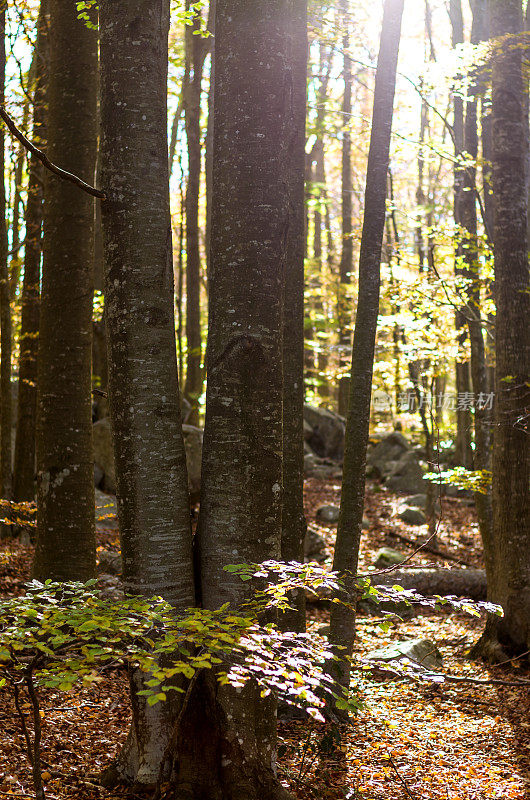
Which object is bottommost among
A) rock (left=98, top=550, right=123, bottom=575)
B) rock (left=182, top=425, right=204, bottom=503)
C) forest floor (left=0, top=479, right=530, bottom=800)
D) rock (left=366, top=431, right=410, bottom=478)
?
forest floor (left=0, top=479, right=530, bottom=800)

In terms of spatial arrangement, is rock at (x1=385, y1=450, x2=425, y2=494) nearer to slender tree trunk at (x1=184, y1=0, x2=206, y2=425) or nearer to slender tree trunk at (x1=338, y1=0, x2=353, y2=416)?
slender tree trunk at (x1=338, y1=0, x2=353, y2=416)

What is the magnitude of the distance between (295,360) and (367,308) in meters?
0.81

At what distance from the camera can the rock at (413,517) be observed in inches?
520

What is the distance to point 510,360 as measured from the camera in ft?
22.7

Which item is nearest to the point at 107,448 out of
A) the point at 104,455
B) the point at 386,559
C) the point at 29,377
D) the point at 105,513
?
the point at 104,455

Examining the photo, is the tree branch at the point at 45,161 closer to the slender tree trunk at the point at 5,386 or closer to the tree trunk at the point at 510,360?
the tree trunk at the point at 510,360

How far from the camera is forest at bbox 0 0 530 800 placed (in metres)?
3.17

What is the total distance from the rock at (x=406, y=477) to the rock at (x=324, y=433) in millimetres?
2076

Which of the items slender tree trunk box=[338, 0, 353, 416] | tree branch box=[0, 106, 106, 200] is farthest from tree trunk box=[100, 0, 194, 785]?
slender tree trunk box=[338, 0, 353, 416]

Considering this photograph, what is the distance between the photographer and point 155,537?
131 inches

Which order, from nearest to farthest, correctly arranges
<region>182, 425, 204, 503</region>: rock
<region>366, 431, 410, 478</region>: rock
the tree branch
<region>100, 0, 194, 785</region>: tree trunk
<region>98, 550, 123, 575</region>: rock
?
the tree branch < <region>100, 0, 194, 785</region>: tree trunk < <region>98, 550, 123, 575</region>: rock < <region>182, 425, 204, 503</region>: rock < <region>366, 431, 410, 478</region>: rock

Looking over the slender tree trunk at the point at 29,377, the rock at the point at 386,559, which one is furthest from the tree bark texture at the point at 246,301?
the rock at the point at 386,559

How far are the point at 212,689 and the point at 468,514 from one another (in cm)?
1223

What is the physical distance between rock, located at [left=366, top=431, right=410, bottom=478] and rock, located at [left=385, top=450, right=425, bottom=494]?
58 cm
